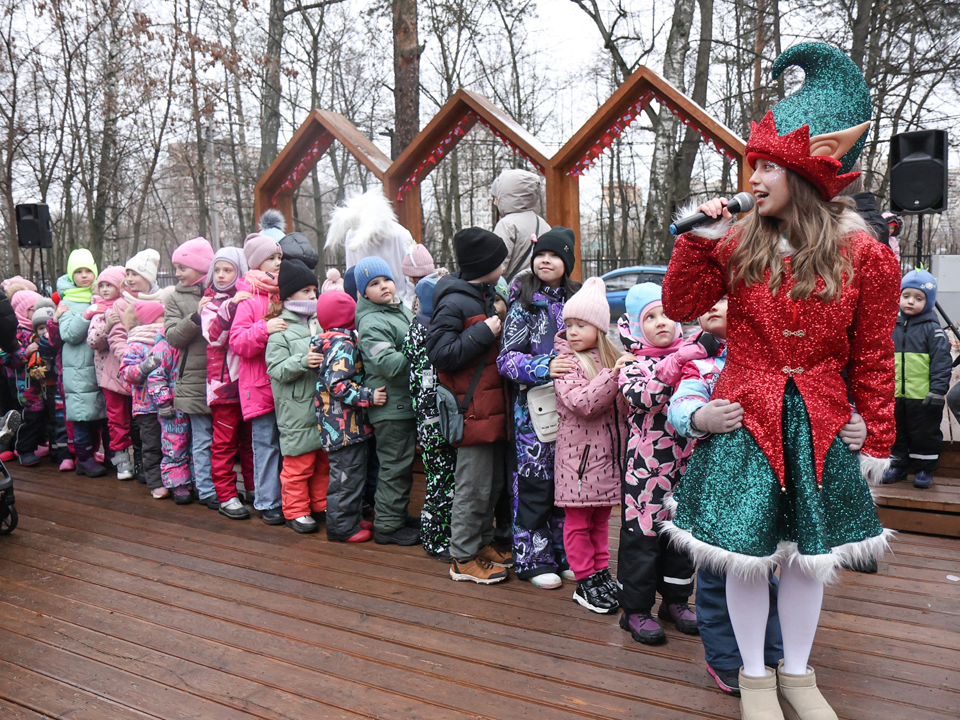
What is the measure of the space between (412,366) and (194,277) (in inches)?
77.2

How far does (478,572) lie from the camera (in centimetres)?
381

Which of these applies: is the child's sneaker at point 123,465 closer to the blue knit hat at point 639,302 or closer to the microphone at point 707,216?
the blue knit hat at point 639,302

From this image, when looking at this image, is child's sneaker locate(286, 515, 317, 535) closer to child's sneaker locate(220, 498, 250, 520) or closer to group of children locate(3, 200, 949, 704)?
group of children locate(3, 200, 949, 704)

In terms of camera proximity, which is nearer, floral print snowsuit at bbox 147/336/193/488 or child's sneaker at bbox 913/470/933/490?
child's sneaker at bbox 913/470/933/490

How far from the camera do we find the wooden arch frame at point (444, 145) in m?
6.37

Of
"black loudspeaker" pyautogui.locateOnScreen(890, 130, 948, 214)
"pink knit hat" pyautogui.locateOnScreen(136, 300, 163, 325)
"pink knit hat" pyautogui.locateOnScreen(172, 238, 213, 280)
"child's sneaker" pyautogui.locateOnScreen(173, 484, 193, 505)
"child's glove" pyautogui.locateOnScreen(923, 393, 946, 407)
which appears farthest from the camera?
"black loudspeaker" pyautogui.locateOnScreen(890, 130, 948, 214)

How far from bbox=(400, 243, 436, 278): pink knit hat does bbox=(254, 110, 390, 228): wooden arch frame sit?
2552mm

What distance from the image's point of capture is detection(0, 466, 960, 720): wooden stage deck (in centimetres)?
270

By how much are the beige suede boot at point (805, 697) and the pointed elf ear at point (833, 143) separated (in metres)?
1.57

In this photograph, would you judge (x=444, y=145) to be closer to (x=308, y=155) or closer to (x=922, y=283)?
(x=308, y=155)

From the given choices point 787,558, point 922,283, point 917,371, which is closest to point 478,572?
point 787,558

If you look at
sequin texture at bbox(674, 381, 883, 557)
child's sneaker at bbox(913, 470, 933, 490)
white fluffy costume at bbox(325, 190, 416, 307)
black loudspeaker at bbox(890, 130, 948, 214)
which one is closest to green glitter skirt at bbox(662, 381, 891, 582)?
sequin texture at bbox(674, 381, 883, 557)

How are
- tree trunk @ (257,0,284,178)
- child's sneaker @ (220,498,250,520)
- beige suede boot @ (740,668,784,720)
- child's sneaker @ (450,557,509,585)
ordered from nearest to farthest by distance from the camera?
1. beige suede boot @ (740,668,784,720)
2. child's sneaker @ (450,557,509,585)
3. child's sneaker @ (220,498,250,520)
4. tree trunk @ (257,0,284,178)

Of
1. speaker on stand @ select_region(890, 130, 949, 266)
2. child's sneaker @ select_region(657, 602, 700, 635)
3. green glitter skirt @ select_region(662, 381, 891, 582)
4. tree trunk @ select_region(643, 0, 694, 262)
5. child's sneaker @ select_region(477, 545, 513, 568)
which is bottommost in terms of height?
child's sneaker @ select_region(657, 602, 700, 635)
